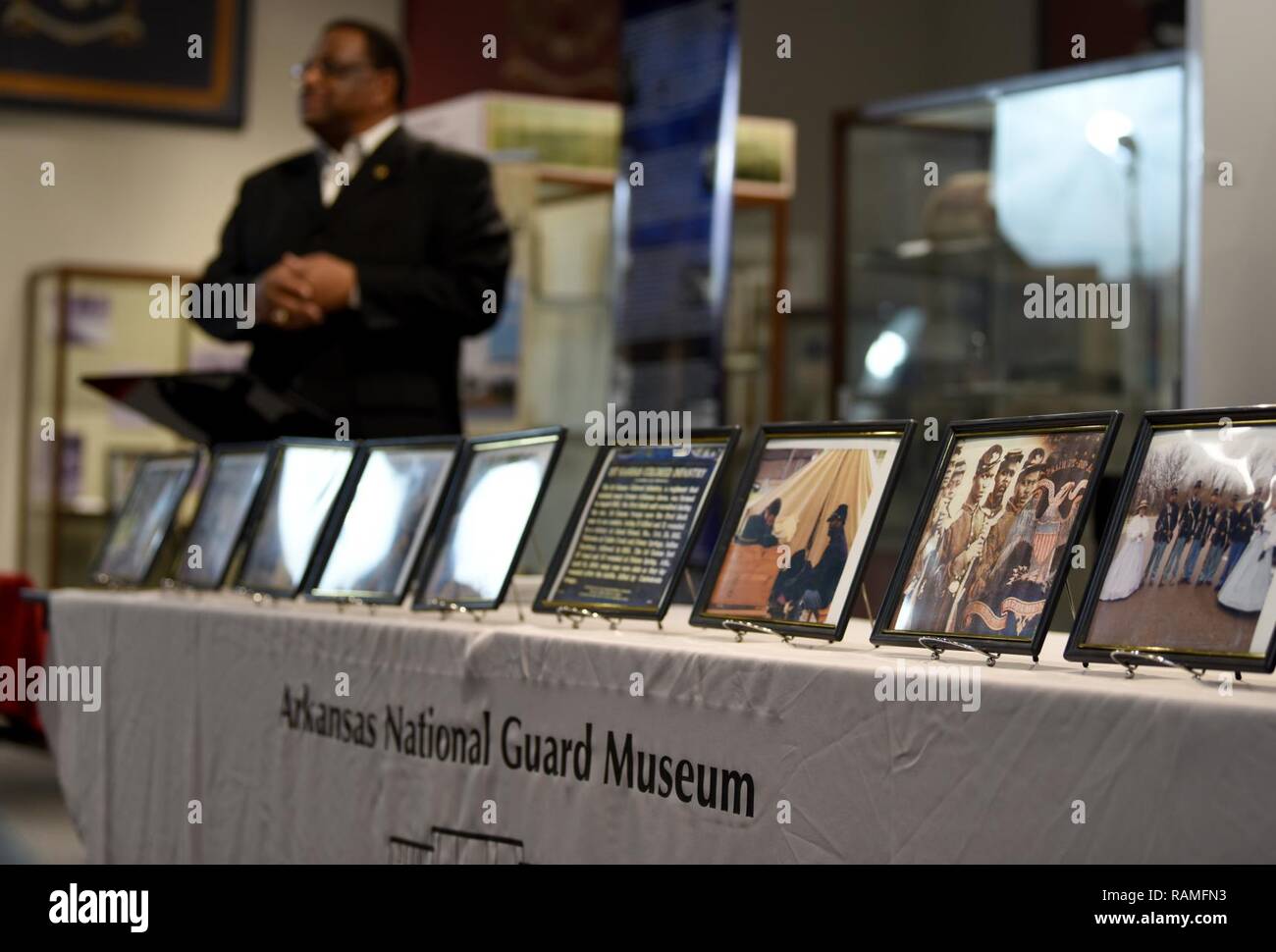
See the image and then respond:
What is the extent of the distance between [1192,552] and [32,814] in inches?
166

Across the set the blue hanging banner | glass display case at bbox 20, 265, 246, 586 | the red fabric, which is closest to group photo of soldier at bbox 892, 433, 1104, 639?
the blue hanging banner

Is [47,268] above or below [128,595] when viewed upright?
above

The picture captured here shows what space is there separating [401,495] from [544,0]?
6346 mm

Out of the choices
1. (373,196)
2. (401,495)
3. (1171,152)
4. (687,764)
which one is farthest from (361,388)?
(1171,152)

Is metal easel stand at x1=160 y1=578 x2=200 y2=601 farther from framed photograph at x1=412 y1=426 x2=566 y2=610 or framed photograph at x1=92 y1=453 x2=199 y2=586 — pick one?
framed photograph at x1=412 y1=426 x2=566 y2=610

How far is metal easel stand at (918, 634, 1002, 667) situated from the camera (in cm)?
170

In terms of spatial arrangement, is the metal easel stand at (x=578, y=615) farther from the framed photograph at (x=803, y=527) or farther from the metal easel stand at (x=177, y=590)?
the metal easel stand at (x=177, y=590)

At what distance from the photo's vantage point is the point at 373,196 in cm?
348

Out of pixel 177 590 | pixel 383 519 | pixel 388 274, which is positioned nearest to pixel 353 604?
pixel 383 519

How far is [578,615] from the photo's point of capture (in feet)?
7.42

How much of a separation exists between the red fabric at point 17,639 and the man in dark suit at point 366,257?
95.4 inches

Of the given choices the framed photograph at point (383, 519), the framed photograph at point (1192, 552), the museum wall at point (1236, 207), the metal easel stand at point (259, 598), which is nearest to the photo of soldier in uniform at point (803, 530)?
the framed photograph at point (1192, 552)
